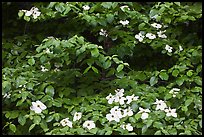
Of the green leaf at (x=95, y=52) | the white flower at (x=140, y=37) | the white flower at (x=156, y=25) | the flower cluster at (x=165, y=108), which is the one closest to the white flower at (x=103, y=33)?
the white flower at (x=140, y=37)

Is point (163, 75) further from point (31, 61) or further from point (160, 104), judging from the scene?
point (31, 61)

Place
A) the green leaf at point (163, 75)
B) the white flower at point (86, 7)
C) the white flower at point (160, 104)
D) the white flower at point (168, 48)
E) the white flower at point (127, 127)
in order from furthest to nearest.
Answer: the white flower at point (168, 48) → the white flower at point (86, 7) → the green leaf at point (163, 75) → the white flower at point (160, 104) → the white flower at point (127, 127)

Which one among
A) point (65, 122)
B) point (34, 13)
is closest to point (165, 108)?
point (65, 122)

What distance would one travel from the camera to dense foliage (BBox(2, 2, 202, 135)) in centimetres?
198

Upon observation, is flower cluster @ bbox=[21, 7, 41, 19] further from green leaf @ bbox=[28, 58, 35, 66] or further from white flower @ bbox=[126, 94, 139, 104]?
white flower @ bbox=[126, 94, 139, 104]

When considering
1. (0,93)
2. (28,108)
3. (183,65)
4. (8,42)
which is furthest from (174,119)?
(8,42)

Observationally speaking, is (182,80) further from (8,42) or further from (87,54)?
(8,42)

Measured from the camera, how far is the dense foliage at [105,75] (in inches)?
78.0

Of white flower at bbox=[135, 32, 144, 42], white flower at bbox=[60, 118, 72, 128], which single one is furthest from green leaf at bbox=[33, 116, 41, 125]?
white flower at bbox=[135, 32, 144, 42]

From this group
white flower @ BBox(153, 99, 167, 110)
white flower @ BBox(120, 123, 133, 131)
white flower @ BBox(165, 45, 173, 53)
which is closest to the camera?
white flower @ BBox(120, 123, 133, 131)

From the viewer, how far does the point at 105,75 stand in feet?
8.10

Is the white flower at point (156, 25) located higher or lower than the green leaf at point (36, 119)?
higher

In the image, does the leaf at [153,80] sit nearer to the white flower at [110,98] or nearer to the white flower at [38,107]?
the white flower at [110,98]

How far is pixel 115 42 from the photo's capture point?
2.62m
